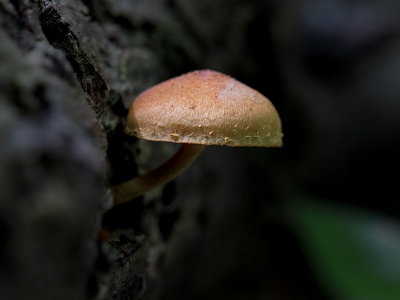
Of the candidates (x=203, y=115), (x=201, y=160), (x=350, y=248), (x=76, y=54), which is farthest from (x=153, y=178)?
(x=350, y=248)

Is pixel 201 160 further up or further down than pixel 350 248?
further up

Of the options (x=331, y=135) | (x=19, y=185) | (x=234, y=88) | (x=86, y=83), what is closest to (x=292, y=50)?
(x=331, y=135)

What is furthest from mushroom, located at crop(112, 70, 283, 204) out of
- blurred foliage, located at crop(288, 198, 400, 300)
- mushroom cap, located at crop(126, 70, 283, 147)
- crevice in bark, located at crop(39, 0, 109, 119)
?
blurred foliage, located at crop(288, 198, 400, 300)

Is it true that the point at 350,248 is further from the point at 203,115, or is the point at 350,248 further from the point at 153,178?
the point at 203,115

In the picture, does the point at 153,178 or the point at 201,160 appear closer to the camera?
the point at 153,178

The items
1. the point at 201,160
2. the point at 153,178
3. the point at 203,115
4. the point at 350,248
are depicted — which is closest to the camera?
the point at 203,115

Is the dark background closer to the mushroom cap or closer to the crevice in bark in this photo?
the crevice in bark

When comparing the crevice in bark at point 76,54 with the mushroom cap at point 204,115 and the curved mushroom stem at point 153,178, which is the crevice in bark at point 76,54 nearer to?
the mushroom cap at point 204,115
